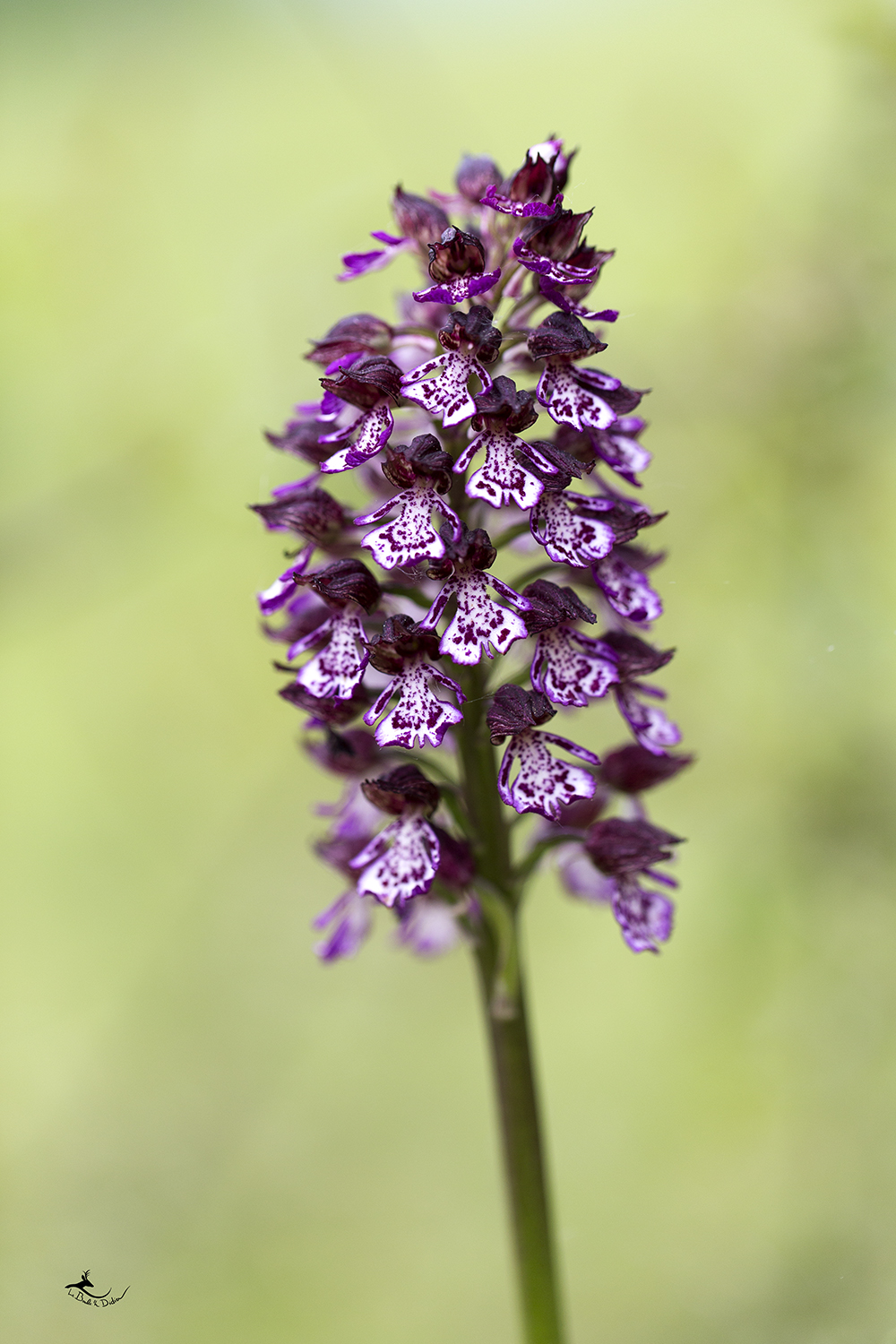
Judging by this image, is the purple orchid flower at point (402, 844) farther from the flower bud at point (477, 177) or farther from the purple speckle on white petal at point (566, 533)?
the flower bud at point (477, 177)

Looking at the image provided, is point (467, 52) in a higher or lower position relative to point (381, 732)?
higher

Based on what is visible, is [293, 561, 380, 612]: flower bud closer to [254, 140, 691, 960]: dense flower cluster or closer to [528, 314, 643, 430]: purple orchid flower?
[254, 140, 691, 960]: dense flower cluster

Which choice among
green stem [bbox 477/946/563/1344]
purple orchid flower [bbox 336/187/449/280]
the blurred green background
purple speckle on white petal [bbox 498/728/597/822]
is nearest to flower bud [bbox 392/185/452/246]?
purple orchid flower [bbox 336/187/449/280]

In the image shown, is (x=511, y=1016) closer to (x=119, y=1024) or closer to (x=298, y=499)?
(x=298, y=499)

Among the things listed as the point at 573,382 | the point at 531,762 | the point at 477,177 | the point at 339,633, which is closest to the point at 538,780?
the point at 531,762

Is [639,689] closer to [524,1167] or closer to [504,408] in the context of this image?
[504,408]

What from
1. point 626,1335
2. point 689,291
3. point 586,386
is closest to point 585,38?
point 689,291
